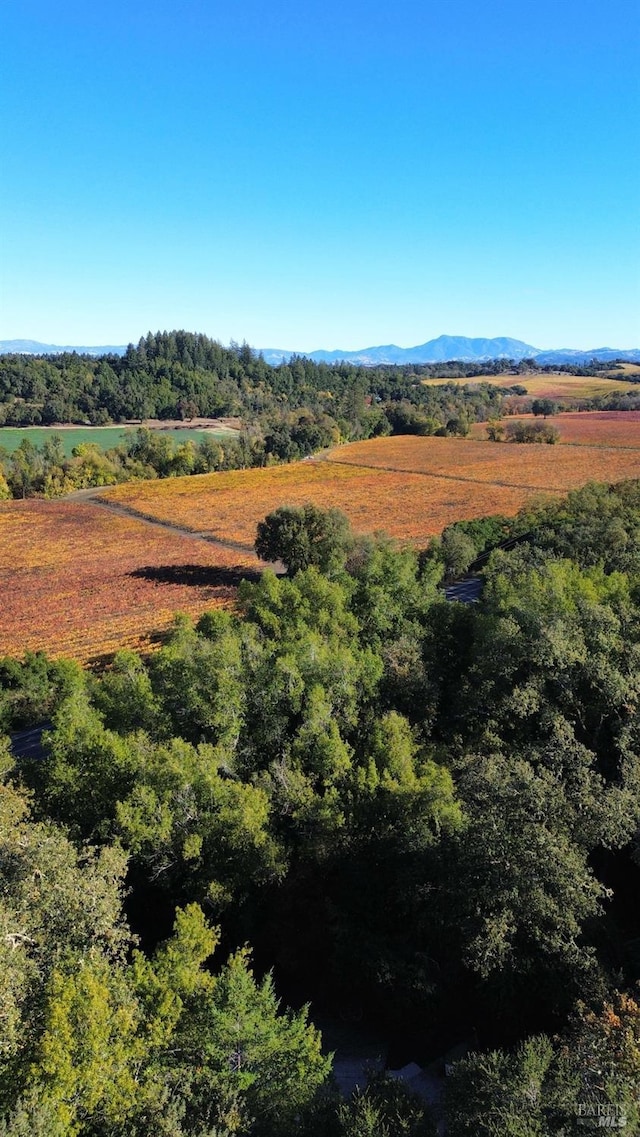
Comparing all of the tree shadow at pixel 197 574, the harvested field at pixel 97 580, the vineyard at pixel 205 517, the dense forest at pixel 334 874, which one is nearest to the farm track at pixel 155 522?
the vineyard at pixel 205 517

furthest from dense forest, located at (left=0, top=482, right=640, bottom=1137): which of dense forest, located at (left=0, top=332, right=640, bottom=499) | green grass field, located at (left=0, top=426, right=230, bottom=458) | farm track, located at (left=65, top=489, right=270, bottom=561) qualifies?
green grass field, located at (left=0, top=426, right=230, bottom=458)

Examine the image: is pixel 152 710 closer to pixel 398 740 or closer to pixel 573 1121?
pixel 398 740

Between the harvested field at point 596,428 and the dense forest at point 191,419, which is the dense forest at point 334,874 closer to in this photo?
the dense forest at point 191,419

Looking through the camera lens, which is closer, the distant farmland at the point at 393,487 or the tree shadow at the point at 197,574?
→ the tree shadow at the point at 197,574

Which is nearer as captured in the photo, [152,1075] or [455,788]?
[152,1075]

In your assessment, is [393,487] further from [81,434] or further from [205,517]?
[81,434]

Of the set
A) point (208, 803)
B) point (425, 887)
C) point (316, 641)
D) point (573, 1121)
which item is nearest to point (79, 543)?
point (316, 641)

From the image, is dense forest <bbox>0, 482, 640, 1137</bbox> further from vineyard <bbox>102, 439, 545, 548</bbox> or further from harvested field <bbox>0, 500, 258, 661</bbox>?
vineyard <bbox>102, 439, 545, 548</bbox>
